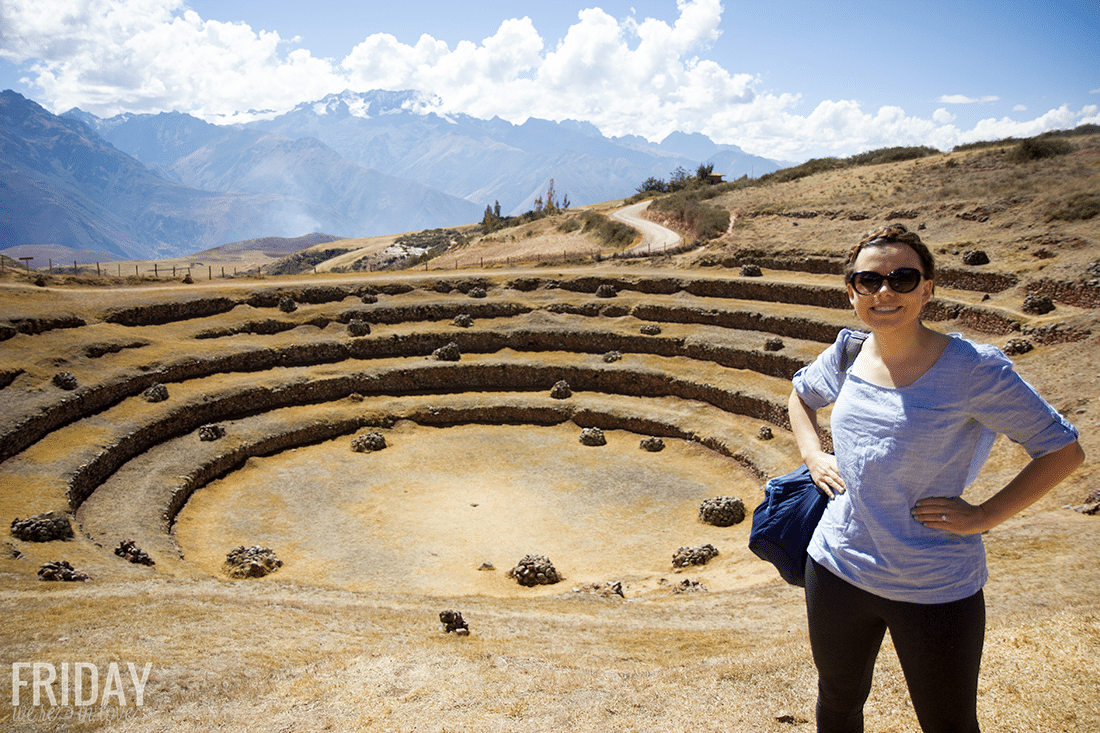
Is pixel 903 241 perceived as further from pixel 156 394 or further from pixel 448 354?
pixel 448 354

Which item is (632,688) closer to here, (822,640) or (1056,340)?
(822,640)

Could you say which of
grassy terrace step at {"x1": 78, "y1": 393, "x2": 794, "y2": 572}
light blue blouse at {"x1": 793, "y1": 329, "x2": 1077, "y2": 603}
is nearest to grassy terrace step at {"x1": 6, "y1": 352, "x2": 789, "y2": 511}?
grassy terrace step at {"x1": 78, "y1": 393, "x2": 794, "y2": 572}

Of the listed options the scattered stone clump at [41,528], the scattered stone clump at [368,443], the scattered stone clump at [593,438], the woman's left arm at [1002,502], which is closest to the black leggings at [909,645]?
the woman's left arm at [1002,502]

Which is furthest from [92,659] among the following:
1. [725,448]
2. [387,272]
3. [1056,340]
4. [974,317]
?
[387,272]

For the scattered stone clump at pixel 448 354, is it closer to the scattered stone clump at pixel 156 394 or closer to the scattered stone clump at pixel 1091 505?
the scattered stone clump at pixel 156 394

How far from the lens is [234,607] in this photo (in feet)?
44.5

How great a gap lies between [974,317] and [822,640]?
3591cm

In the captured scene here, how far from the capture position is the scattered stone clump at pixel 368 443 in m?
32.2

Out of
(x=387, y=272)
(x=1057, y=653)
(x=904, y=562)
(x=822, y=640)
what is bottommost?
(x=1057, y=653)

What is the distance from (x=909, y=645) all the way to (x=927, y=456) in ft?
4.29

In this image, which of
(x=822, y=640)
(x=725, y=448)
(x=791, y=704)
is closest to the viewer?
(x=822, y=640)

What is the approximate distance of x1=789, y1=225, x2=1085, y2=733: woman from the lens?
384 cm

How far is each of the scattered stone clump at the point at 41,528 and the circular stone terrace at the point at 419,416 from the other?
1.85 ft

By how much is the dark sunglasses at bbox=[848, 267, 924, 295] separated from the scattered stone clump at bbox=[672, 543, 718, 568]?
18.6 m
